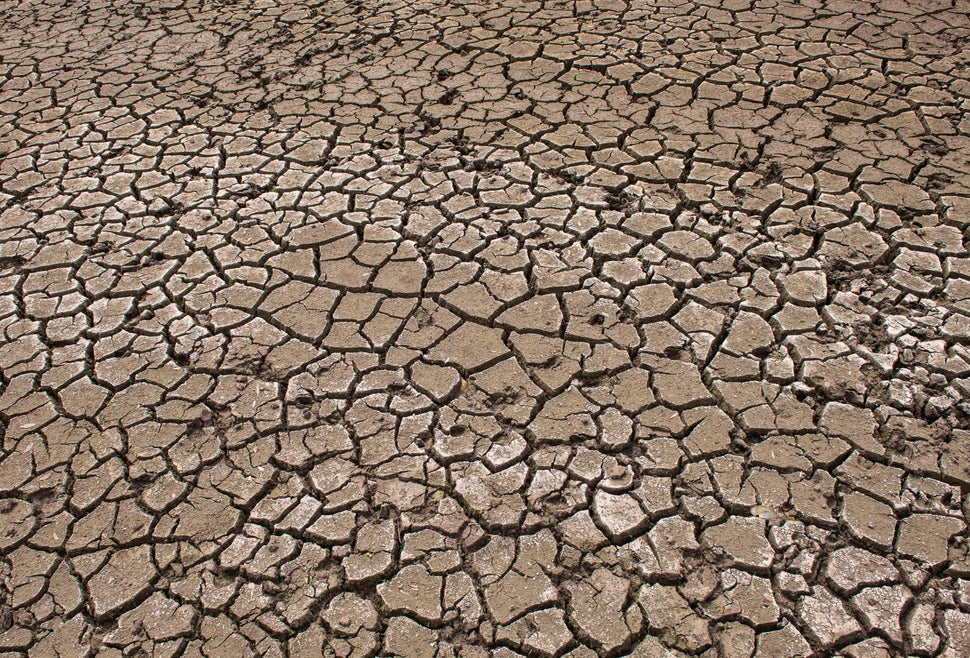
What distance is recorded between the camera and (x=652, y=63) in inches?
182

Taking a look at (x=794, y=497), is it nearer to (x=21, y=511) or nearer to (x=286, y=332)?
(x=286, y=332)

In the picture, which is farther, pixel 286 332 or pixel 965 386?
pixel 286 332

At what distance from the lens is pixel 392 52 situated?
498cm

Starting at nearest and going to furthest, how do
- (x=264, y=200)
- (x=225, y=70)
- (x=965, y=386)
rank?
(x=965, y=386) → (x=264, y=200) → (x=225, y=70)

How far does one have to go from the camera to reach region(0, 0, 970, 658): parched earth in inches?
83.7

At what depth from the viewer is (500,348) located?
290cm

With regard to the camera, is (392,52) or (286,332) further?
(392,52)

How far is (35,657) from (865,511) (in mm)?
2382

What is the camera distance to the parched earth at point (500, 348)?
2125 mm

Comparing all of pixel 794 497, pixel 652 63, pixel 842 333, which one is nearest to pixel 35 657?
pixel 794 497

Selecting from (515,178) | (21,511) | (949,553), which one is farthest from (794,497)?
(21,511)

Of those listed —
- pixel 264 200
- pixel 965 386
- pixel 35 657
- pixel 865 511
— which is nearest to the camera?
pixel 35 657

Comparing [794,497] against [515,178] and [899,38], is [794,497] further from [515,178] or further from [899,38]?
[899,38]

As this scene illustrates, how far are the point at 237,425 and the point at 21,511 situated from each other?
2.28ft
